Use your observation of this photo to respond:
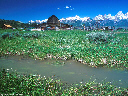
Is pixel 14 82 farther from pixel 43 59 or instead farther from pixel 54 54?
pixel 54 54

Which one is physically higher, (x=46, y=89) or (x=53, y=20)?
(x=53, y=20)

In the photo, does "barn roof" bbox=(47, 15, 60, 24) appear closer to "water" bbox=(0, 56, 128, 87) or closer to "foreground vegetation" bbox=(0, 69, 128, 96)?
"water" bbox=(0, 56, 128, 87)

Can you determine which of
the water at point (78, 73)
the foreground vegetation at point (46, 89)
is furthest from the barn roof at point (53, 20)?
the foreground vegetation at point (46, 89)

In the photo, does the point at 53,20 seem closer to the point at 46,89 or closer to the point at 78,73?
the point at 78,73

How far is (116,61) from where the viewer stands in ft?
27.6

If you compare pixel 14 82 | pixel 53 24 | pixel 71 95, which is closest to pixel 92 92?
pixel 71 95

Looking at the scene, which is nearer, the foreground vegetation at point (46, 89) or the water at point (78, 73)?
the foreground vegetation at point (46, 89)

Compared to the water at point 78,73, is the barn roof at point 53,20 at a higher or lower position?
higher

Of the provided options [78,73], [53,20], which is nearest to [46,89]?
[78,73]

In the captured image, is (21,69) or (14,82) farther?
(21,69)

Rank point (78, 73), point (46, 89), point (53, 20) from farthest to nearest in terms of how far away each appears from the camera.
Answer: point (53, 20), point (78, 73), point (46, 89)

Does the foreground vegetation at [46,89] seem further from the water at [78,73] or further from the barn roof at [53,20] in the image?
the barn roof at [53,20]

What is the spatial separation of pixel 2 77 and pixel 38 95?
81.4 inches

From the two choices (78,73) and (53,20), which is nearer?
(78,73)
